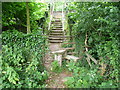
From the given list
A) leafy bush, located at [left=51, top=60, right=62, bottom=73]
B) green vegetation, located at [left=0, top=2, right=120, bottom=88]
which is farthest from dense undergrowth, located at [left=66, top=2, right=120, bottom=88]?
leafy bush, located at [left=51, top=60, right=62, bottom=73]

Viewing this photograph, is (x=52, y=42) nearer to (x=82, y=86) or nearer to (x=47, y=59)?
(x=47, y=59)

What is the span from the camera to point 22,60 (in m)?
3.85

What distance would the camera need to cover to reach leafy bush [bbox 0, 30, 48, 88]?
Result: 336cm

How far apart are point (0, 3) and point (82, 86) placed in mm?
4716

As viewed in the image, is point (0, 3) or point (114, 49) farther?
point (0, 3)

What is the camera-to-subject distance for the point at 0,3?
4410 mm

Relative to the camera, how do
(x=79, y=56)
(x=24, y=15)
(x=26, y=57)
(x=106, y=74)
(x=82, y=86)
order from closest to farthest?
(x=82, y=86) → (x=106, y=74) → (x=26, y=57) → (x=79, y=56) → (x=24, y=15)

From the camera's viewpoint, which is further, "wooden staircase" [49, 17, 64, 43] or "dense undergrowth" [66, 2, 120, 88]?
"wooden staircase" [49, 17, 64, 43]

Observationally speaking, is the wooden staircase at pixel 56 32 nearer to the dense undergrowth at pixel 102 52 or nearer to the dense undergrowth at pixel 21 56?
the dense undergrowth at pixel 21 56

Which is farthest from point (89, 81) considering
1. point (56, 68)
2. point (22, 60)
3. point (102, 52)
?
point (22, 60)

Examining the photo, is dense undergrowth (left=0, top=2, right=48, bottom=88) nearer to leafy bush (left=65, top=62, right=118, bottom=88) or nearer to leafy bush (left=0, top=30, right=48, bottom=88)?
leafy bush (left=0, top=30, right=48, bottom=88)

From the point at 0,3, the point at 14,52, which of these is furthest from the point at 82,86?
the point at 0,3

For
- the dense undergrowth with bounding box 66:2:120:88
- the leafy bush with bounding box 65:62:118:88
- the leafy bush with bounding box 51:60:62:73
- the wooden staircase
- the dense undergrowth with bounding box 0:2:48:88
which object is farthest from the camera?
the wooden staircase

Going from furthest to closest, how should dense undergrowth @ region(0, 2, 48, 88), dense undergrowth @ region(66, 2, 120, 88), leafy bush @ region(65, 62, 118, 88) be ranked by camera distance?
dense undergrowth @ region(0, 2, 48, 88)
dense undergrowth @ region(66, 2, 120, 88)
leafy bush @ region(65, 62, 118, 88)
